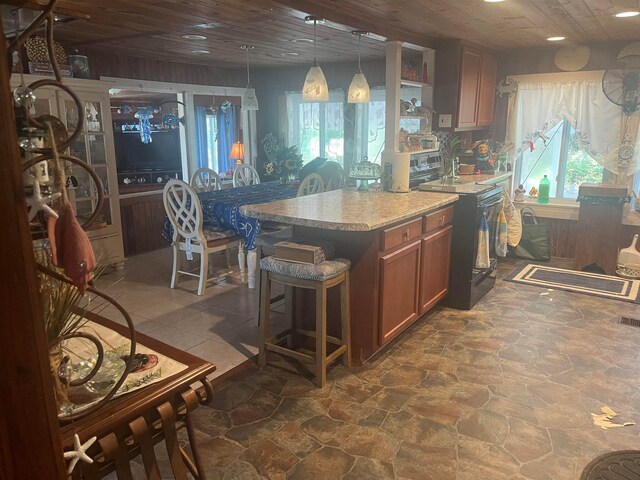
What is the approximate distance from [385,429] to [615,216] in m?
3.59

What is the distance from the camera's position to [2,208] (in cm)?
70

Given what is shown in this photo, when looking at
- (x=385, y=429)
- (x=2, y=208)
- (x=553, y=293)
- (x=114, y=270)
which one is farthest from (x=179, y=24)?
(x=553, y=293)

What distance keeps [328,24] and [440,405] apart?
240 centimetres

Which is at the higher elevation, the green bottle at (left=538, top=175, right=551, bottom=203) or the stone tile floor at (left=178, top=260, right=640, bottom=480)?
the green bottle at (left=538, top=175, right=551, bottom=203)

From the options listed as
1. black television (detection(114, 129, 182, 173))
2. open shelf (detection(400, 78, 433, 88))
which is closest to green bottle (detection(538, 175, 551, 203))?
open shelf (detection(400, 78, 433, 88))

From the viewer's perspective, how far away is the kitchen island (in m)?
2.87

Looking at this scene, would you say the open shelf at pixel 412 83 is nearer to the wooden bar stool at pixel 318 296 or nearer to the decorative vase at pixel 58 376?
the wooden bar stool at pixel 318 296

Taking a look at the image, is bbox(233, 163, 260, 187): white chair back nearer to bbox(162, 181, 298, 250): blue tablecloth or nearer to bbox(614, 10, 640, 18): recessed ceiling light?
bbox(162, 181, 298, 250): blue tablecloth

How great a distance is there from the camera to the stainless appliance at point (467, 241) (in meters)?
3.78

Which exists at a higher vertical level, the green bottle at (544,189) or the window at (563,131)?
the window at (563,131)

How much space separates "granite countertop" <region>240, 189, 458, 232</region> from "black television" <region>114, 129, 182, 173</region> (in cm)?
297

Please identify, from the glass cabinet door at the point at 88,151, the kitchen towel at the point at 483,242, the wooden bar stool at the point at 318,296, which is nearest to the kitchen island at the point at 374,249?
the wooden bar stool at the point at 318,296

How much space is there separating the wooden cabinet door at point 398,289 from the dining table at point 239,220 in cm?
136

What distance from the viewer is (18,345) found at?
28.9 inches
